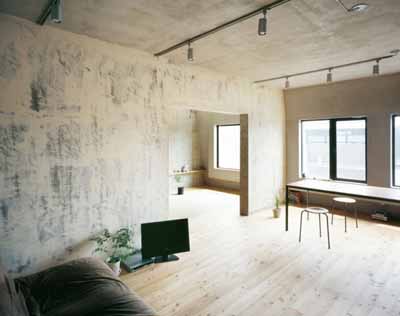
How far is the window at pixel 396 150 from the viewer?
4.81m

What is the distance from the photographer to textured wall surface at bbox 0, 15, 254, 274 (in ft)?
8.08

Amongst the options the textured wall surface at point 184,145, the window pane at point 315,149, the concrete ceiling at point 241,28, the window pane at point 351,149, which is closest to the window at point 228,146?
the textured wall surface at point 184,145

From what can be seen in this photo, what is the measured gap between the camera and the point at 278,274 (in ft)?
9.62

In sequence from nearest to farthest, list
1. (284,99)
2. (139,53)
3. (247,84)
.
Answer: (139,53) → (247,84) → (284,99)

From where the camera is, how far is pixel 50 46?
8.70ft

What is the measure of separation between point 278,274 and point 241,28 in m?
2.73

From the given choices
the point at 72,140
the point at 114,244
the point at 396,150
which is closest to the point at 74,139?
the point at 72,140

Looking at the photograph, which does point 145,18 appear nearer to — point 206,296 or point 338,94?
point 206,296

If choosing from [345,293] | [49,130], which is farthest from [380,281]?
[49,130]

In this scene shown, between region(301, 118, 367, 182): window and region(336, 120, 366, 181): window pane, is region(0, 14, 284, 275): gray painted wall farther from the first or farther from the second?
region(336, 120, 366, 181): window pane

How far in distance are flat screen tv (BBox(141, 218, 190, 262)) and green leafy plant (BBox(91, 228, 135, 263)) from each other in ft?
0.74

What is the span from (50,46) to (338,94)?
5173 mm

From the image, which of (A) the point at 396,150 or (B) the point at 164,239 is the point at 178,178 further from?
(A) the point at 396,150

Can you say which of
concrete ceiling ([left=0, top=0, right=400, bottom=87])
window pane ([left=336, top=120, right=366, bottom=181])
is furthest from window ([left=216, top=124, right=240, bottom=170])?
concrete ceiling ([left=0, top=0, right=400, bottom=87])
